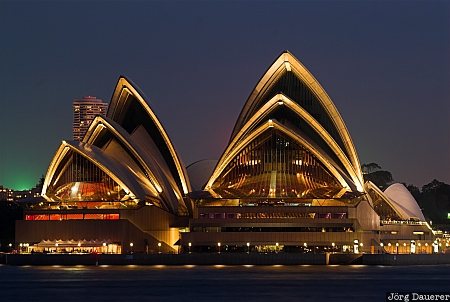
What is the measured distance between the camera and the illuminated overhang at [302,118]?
115 m

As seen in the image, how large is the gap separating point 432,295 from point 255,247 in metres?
49.9

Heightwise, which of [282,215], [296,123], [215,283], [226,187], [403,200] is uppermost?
[296,123]

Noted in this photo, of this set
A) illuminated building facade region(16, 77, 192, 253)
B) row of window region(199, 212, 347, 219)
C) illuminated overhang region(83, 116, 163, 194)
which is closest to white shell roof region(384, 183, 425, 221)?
row of window region(199, 212, 347, 219)

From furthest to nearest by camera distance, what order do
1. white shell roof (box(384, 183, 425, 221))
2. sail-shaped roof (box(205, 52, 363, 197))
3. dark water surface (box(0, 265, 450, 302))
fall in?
white shell roof (box(384, 183, 425, 221)), sail-shaped roof (box(205, 52, 363, 197)), dark water surface (box(0, 265, 450, 302))

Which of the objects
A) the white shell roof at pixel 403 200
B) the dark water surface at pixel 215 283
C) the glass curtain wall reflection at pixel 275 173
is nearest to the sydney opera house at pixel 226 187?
the glass curtain wall reflection at pixel 275 173

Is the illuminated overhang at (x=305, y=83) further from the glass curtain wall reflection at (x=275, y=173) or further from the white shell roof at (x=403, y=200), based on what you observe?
the white shell roof at (x=403, y=200)

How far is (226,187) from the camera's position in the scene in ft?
395

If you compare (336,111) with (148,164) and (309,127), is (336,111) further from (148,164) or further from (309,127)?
(148,164)

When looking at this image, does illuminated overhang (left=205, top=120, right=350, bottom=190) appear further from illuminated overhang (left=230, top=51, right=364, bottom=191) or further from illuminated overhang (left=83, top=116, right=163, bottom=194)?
illuminated overhang (left=83, top=116, right=163, bottom=194)

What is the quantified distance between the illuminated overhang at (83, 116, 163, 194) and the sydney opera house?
0.11m

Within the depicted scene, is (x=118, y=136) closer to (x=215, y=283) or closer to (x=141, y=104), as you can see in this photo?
(x=141, y=104)

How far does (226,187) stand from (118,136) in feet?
38.3

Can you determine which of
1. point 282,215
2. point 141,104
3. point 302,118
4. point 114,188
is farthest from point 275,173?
point 114,188

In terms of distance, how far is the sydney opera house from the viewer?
4547 inches
